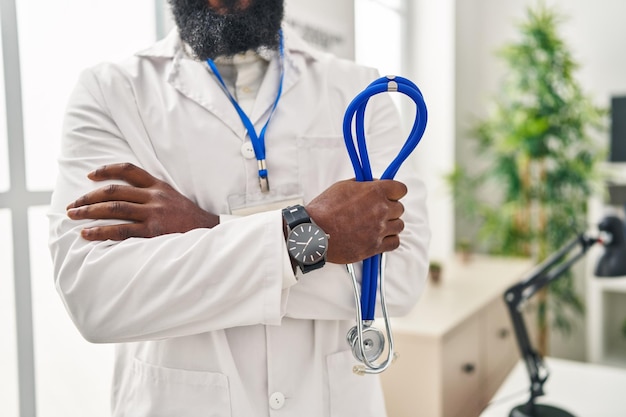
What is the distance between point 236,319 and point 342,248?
19cm

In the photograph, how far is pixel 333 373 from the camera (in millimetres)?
993

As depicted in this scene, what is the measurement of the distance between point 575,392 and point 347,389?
3.19 feet

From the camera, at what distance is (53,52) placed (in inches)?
49.1

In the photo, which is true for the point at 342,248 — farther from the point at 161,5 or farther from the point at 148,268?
the point at 161,5

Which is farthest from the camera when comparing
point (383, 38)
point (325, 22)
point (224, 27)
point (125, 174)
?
point (383, 38)

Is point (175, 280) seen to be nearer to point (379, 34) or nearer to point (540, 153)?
point (379, 34)

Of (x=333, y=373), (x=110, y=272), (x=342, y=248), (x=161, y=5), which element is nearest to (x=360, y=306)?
(x=342, y=248)

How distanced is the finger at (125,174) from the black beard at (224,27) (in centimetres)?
26

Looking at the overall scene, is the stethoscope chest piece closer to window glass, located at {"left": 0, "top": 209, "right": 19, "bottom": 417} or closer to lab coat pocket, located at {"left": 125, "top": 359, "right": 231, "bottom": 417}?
lab coat pocket, located at {"left": 125, "top": 359, "right": 231, "bottom": 417}

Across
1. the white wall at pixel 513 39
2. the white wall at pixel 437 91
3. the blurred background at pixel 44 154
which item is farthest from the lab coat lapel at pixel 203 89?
the white wall at pixel 513 39

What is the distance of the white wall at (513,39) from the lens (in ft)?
11.1

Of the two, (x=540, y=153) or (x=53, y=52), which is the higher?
(x=53, y=52)

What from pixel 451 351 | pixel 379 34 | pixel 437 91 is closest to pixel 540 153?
pixel 437 91

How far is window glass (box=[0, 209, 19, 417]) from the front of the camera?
3.84ft
